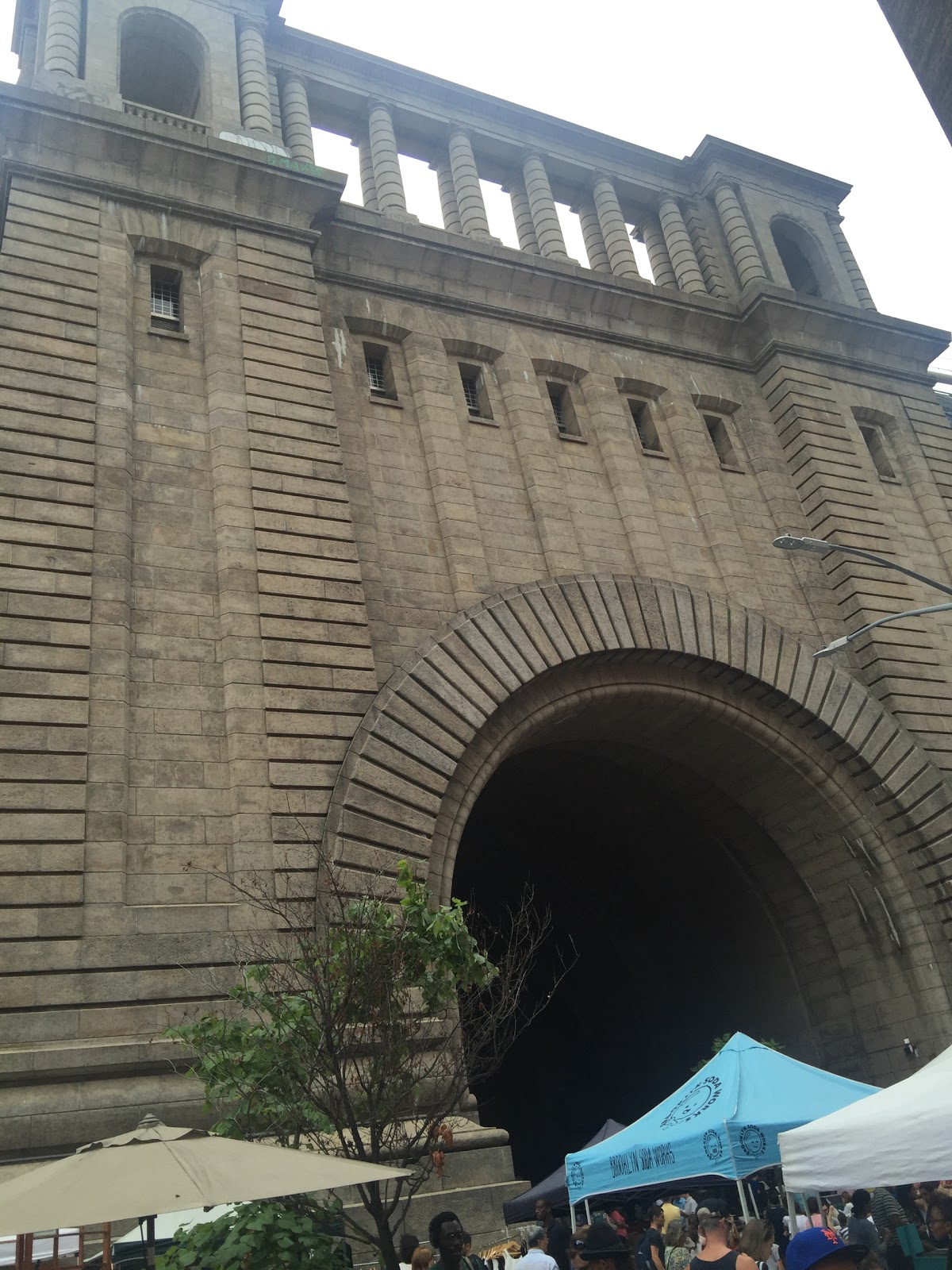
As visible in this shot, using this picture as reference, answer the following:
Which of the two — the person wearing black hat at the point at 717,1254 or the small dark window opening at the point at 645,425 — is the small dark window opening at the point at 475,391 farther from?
the person wearing black hat at the point at 717,1254

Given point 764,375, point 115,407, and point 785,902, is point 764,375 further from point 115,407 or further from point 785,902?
point 115,407

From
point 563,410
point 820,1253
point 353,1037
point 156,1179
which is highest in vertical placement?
point 563,410

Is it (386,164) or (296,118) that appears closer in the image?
(296,118)

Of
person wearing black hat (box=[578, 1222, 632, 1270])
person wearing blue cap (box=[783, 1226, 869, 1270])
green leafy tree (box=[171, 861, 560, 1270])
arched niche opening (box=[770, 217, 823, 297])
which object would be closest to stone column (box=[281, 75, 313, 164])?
arched niche opening (box=[770, 217, 823, 297])

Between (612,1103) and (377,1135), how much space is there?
76.3ft

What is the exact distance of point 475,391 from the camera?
24438mm

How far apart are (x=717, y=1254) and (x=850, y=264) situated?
29.8 meters

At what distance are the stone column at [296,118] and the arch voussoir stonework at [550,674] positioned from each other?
11.8 metres

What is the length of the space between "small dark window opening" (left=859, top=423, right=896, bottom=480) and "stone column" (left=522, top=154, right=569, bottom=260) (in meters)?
9.11

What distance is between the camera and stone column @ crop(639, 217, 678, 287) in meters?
30.0

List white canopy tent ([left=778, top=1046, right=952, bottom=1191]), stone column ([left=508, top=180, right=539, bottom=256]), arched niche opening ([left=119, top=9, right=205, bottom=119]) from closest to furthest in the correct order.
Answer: white canopy tent ([left=778, top=1046, right=952, bottom=1191])
arched niche opening ([left=119, top=9, right=205, bottom=119])
stone column ([left=508, top=180, right=539, bottom=256])

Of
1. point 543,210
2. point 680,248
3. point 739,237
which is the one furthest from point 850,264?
point 543,210

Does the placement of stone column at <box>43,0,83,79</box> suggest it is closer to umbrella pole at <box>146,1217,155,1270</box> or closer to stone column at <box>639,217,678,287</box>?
stone column at <box>639,217,678,287</box>

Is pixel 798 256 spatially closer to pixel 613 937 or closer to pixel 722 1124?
pixel 613 937
